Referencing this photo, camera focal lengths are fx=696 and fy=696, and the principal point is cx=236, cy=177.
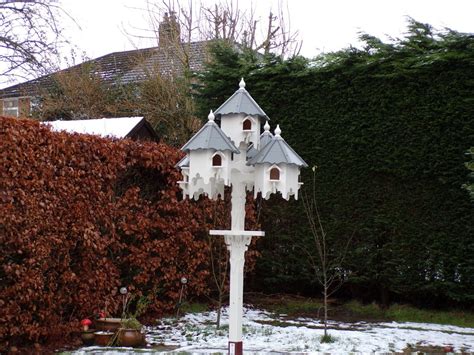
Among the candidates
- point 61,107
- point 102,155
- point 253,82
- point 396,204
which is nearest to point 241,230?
point 102,155

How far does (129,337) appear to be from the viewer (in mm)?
7234

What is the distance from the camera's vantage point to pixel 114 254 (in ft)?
27.0

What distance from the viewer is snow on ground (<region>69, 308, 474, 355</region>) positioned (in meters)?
7.26

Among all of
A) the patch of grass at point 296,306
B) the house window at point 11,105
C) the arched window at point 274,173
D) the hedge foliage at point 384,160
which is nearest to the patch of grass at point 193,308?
the patch of grass at point 296,306

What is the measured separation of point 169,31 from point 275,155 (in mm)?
14045

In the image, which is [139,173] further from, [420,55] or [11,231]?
[420,55]

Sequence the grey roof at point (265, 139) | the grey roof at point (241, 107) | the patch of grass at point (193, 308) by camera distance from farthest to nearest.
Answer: the patch of grass at point (193, 308) < the grey roof at point (265, 139) < the grey roof at point (241, 107)

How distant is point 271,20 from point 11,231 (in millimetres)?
15213

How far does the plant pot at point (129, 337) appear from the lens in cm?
721

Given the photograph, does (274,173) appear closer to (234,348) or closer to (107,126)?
(234,348)

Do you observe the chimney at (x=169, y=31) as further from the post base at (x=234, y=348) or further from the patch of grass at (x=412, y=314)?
the post base at (x=234, y=348)

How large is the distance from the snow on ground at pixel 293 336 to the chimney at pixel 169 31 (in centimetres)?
1035

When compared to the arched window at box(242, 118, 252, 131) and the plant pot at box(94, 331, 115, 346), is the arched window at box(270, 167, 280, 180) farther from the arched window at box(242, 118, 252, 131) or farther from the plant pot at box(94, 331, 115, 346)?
the plant pot at box(94, 331, 115, 346)

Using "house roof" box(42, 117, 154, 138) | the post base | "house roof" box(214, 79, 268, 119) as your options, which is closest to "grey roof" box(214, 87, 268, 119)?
"house roof" box(214, 79, 268, 119)
